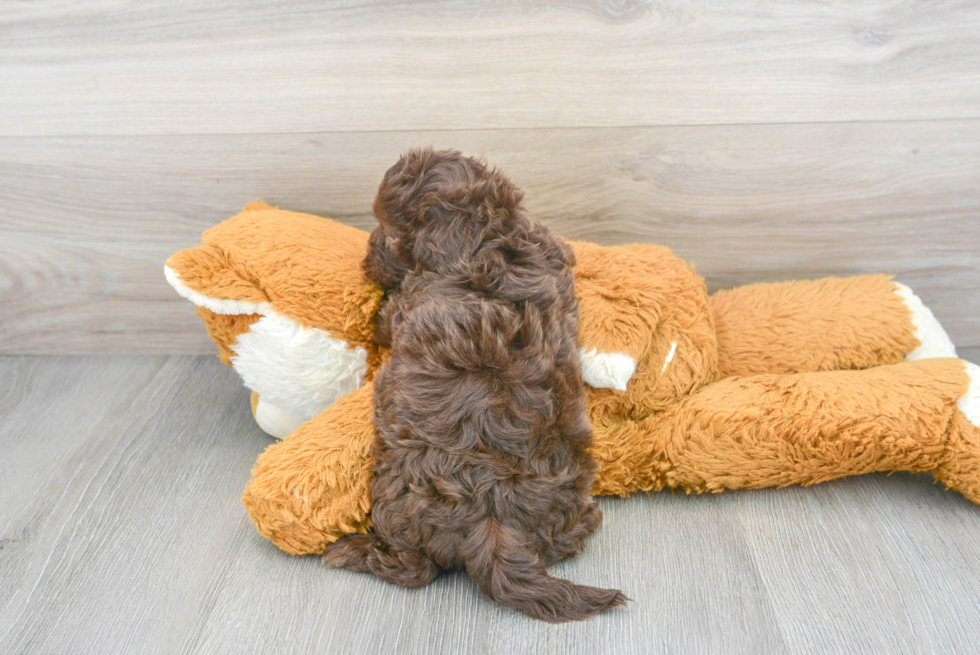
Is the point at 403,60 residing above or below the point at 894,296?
above

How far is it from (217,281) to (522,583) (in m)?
0.57

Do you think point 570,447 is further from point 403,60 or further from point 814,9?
point 814,9

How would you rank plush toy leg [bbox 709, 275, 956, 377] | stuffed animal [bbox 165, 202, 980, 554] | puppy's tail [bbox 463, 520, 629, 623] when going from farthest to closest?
plush toy leg [bbox 709, 275, 956, 377], stuffed animal [bbox 165, 202, 980, 554], puppy's tail [bbox 463, 520, 629, 623]

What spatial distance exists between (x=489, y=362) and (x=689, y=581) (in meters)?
0.36

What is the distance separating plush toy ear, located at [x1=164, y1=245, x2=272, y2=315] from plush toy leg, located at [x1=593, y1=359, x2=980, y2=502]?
51 cm

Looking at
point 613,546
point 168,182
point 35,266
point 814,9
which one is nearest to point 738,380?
point 613,546

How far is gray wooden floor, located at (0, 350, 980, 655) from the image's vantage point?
0.79 m

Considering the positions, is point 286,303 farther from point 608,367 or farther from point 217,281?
point 608,367

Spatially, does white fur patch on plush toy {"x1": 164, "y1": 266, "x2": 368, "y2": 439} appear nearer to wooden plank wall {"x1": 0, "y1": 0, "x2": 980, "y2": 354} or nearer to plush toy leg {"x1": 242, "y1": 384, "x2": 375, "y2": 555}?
plush toy leg {"x1": 242, "y1": 384, "x2": 375, "y2": 555}

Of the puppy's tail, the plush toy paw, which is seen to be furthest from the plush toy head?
the plush toy paw

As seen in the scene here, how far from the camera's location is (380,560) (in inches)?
33.8

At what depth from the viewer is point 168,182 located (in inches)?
49.2

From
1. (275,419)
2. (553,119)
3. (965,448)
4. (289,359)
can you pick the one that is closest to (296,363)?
(289,359)

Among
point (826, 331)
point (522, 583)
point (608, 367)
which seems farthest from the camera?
point (826, 331)
